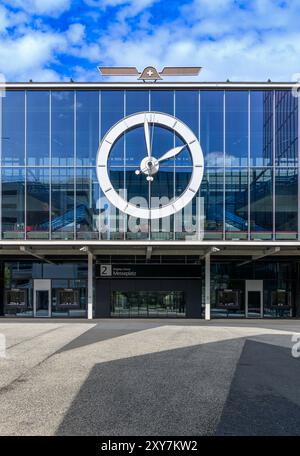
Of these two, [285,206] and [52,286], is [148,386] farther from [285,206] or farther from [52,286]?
[52,286]

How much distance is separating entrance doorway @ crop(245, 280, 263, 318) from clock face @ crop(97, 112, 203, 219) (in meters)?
8.41

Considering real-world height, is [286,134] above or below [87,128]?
below

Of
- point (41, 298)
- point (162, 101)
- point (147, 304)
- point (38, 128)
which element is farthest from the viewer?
point (41, 298)

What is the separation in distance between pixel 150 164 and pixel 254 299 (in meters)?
11.8

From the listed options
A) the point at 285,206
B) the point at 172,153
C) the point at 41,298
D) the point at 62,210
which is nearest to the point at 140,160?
the point at 172,153

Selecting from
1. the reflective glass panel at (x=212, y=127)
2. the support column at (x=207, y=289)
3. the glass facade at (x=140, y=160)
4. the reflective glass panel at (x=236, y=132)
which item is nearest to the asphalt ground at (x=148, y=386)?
the glass facade at (x=140, y=160)

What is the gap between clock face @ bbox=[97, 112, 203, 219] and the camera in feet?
84.1

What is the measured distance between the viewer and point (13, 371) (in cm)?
1134

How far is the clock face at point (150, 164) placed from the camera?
84.1ft

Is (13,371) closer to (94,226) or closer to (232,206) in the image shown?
(94,226)

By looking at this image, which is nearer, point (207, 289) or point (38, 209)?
point (38, 209)

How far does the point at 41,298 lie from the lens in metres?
29.5
